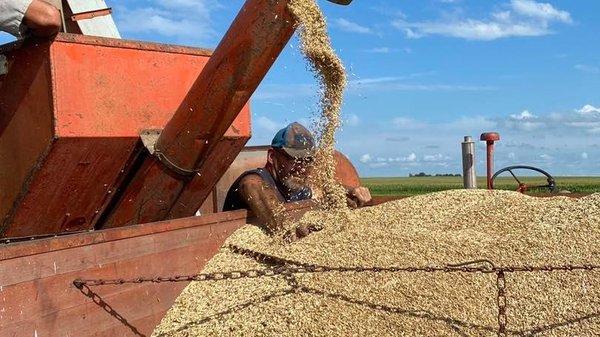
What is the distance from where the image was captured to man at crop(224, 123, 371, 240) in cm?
430

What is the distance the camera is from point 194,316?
343 cm

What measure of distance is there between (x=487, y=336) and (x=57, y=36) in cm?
256

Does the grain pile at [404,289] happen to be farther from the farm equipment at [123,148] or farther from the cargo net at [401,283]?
the farm equipment at [123,148]

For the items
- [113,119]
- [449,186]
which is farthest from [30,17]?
[449,186]

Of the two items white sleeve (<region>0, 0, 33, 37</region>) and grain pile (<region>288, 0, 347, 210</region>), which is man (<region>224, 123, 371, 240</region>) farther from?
white sleeve (<region>0, 0, 33, 37</region>)

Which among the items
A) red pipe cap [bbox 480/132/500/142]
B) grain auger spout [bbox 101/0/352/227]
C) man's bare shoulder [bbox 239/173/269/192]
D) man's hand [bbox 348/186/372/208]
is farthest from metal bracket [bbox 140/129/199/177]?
red pipe cap [bbox 480/132/500/142]

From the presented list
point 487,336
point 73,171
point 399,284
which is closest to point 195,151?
point 73,171

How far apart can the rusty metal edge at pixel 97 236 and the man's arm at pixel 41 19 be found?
1.14 metres

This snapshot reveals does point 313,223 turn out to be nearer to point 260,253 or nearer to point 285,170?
point 260,253

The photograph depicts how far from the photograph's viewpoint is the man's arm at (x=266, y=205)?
4242mm

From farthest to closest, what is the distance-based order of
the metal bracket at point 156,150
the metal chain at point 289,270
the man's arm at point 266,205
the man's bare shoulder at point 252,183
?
the man's bare shoulder at point 252,183 < the man's arm at point 266,205 < the metal bracket at point 156,150 < the metal chain at point 289,270

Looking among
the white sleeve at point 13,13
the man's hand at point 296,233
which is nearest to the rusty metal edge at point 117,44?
the white sleeve at point 13,13

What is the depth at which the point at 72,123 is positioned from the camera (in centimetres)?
379

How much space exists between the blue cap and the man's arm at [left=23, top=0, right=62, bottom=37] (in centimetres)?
182
